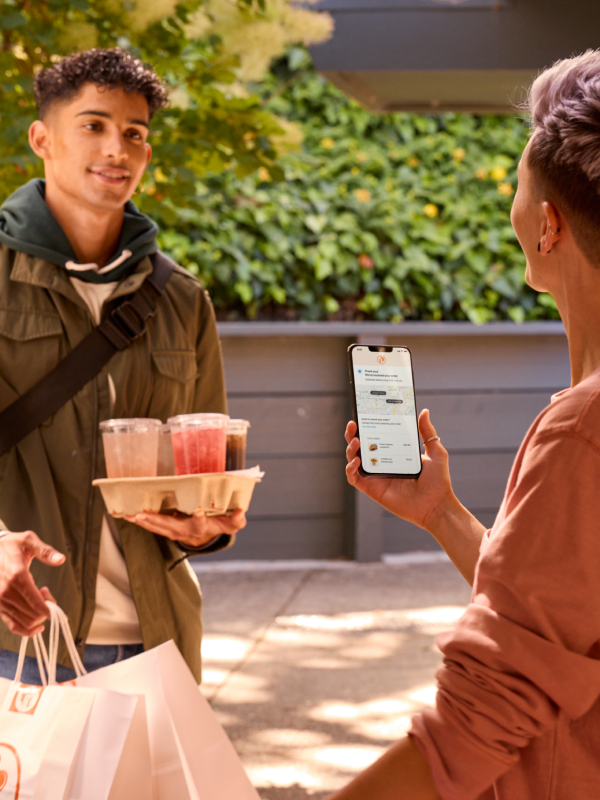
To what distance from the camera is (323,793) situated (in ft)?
9.87

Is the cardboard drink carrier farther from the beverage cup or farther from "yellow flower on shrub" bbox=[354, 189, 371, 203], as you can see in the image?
"yellow flower on shrub" bbox=[354, 189, 371, 203]

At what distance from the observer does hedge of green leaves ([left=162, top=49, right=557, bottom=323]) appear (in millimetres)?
6562

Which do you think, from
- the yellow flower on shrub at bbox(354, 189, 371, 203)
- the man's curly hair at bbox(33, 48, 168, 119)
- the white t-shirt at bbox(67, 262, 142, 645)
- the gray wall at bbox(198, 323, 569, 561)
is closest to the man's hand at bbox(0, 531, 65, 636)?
the white t-shirt at bbox(67, 262, 142, 645)

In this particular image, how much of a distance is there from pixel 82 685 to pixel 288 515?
447cm

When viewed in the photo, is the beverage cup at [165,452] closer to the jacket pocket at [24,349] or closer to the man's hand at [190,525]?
the man's hand at [190,525]

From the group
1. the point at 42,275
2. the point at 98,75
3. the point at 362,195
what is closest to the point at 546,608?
the point at 42,275

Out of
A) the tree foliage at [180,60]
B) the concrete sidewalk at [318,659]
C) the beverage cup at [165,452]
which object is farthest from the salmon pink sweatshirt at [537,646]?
the tree foliage at [180,60]

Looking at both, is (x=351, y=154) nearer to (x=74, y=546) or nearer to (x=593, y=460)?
(x=74, y=546)

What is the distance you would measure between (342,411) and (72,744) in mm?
4636

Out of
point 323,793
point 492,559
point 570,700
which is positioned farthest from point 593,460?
point 323,793

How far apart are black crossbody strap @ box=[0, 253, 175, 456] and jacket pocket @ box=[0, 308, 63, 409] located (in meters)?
0.02

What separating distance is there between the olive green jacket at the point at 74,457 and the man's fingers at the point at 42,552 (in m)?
0.24

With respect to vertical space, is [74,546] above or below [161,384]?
below

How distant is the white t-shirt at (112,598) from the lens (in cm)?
194
